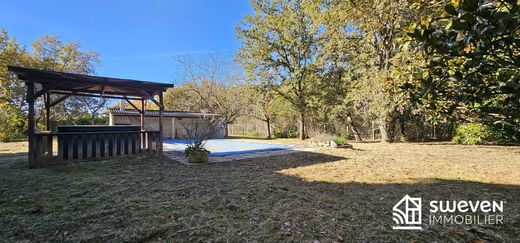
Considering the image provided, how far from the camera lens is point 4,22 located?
14523mm

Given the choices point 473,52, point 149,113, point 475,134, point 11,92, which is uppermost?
point 11,92

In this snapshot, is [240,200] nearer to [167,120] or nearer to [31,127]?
[31,127]

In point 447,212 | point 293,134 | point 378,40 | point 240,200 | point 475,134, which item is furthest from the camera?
point 293,134

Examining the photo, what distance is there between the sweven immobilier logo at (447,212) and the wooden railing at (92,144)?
22.4 feet

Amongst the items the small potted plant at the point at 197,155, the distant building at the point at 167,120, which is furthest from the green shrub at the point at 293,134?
the small potted plant at the point at 197,155

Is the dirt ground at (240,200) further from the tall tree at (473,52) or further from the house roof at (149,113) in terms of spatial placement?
the house roof at (149,113)

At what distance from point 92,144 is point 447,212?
26.0 feet

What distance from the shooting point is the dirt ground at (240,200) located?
7.71 feet

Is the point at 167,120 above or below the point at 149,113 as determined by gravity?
below

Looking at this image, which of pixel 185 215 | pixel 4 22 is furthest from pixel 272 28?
pixel 4 22

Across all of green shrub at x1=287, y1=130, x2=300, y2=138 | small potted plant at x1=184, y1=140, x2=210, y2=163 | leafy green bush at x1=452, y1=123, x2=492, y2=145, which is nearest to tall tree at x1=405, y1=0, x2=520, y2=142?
small potted plant at x1=184, y1=140, x2=210, y2=163

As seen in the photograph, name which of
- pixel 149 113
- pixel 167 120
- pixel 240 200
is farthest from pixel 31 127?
pixel 167 120

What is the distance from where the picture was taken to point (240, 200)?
339 cm

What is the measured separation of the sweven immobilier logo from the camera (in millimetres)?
2654
